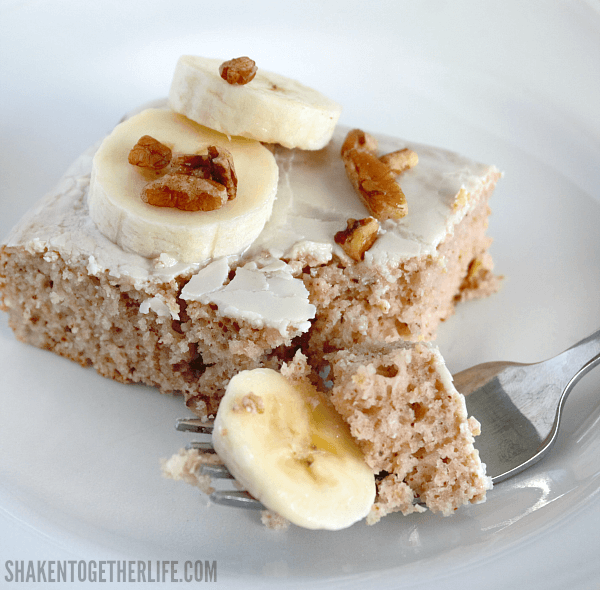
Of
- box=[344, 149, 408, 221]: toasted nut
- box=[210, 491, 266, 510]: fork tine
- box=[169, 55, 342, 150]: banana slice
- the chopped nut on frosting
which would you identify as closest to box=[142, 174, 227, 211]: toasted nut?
the chopped nut on frosting

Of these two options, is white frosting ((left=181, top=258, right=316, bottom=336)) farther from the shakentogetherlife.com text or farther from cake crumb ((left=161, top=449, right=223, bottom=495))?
the shakentogetherlife.com text

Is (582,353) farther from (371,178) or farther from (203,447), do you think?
(203,447)

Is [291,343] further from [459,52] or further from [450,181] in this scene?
[459,52]

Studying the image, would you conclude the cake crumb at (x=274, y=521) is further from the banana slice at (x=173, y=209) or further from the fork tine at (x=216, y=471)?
the banana slice at (x=173, y=209)

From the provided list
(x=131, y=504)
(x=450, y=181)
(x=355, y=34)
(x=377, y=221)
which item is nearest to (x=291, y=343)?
(x=377, y=221)

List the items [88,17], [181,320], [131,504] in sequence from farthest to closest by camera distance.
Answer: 1. [88,17]
2. [181,320]
3. [131,504]
